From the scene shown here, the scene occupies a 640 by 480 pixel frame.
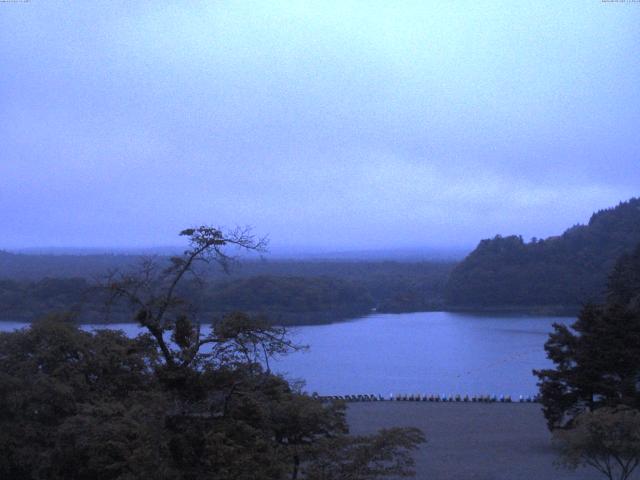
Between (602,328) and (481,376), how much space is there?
16.3m

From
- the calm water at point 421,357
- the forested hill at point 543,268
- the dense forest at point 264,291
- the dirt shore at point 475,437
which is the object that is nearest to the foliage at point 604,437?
the dirt shore at point 475,437

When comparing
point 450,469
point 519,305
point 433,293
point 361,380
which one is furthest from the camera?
point 433,293

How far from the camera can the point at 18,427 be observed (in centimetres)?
1059

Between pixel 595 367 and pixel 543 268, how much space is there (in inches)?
1879

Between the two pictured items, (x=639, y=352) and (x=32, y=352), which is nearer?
(x=32, y=352)

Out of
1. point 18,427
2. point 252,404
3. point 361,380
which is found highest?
point 252,404

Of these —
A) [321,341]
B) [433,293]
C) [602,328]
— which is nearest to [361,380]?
[321,341]

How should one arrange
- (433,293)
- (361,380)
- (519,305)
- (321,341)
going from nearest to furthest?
(361,380)
(321,341)
(519,305)
(433,293)

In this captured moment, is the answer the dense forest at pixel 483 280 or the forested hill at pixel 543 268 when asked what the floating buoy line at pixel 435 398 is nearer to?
the dense forest at pixel 483 280

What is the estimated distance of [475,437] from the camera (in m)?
19.1

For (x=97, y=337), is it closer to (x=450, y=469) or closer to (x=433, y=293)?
(x=450, y=469)

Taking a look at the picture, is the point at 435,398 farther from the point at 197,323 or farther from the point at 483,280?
the point at 483,280

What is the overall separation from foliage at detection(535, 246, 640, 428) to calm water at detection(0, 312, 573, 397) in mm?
6933

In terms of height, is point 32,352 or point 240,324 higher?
point 240,324
